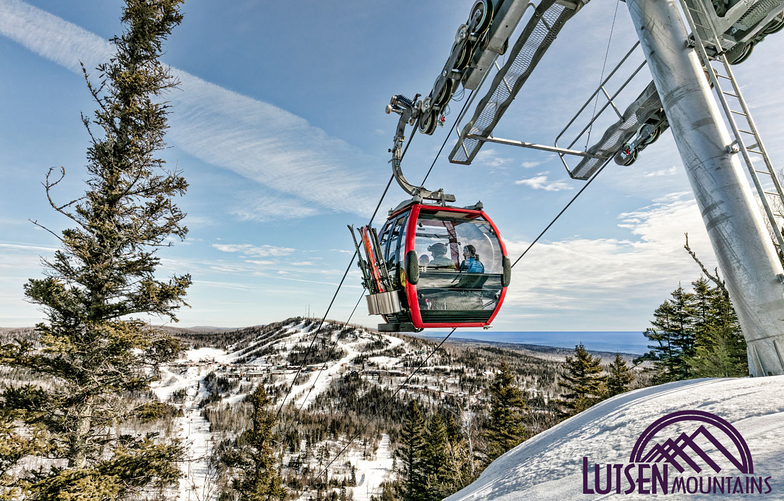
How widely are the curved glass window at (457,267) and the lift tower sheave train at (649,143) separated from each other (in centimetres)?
2

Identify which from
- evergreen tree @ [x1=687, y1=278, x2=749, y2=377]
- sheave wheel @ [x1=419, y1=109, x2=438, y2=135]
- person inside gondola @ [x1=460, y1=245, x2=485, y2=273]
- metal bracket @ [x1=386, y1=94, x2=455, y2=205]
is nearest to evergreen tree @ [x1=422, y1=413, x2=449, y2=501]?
evergreen tree @ [x1=687, y1=278, x2=749, y2=377]

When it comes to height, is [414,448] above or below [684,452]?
below

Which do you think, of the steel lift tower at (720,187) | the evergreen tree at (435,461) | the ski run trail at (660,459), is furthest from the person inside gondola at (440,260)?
the evergreen tree at (435,461)

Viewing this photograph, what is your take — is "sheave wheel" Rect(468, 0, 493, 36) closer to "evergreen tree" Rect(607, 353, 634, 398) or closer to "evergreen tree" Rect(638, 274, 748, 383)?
"evergreen tree" Rect(638, 274, 748, 383)

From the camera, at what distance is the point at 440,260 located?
6.69m

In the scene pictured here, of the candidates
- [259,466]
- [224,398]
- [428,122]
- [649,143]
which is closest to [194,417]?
[224,398]

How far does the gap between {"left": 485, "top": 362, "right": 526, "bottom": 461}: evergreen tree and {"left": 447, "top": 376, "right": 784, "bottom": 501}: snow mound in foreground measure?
75.2 ft

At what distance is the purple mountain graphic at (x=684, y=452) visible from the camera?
215 cm

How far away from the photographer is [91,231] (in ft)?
34.4

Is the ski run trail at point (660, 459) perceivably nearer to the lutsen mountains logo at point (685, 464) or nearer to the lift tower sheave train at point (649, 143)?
the lutsen mountains logo at point (685, 464)

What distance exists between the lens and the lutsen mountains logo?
6.26 ft

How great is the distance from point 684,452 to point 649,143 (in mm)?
7160

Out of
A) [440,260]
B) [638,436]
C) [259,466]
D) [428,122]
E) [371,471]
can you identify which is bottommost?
[371,471]

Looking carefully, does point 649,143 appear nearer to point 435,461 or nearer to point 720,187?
point 720,187
